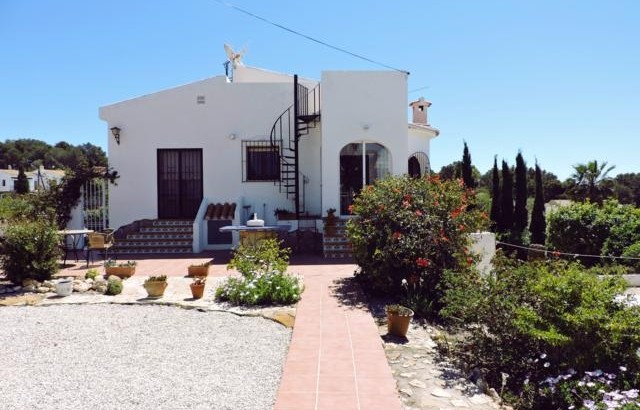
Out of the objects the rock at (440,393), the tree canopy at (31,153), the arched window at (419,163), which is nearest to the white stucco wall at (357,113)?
the arched window at (419,163)

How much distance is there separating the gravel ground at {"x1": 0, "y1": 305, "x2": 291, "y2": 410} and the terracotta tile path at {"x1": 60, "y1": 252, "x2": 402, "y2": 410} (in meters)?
0.22

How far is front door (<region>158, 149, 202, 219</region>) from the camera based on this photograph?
49.3ft

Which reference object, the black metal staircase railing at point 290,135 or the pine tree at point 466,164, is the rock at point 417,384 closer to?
the black metal staircase railing at point 290,135

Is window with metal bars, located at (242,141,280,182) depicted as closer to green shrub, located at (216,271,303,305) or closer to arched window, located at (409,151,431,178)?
arched window, located at (409,151,431,178)

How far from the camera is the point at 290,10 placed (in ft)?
40.5

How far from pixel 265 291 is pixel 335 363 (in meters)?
2.84

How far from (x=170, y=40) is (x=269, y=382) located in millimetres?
11740

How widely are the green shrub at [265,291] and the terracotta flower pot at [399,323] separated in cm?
207

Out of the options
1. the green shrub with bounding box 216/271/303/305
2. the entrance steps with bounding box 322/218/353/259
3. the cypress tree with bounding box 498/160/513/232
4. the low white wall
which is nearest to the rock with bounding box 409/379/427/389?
the green shrub with bounding box 216/271/303/305

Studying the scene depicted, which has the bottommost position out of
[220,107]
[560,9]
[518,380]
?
[518,380]

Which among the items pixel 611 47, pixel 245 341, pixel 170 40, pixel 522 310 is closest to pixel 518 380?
pixel 522 310

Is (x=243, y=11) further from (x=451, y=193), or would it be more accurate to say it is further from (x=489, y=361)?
(x=489, y=361)

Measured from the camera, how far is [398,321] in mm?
5668

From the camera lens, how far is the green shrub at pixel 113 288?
812cm
